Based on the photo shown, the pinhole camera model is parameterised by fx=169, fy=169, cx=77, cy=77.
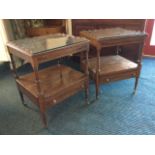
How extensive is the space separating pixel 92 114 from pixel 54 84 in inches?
18.7

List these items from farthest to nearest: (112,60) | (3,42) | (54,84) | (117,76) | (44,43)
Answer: (3,42), (112,60), (117,76), (54,84), (44,43)

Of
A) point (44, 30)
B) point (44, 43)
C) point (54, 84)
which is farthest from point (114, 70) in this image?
point (44, 30)

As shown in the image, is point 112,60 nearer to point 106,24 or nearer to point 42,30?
point 106,24

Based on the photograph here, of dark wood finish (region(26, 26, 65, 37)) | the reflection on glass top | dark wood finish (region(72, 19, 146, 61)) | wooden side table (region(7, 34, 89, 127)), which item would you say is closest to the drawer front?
wooden side table (region(7, 34, 89, 127))

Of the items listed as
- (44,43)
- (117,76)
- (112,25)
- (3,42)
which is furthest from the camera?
(112,25)

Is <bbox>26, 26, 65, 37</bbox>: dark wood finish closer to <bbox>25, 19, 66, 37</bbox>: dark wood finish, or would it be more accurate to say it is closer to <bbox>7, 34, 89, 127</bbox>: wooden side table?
<bbox>25, 19, 66, 37</bbox>: dark wood finish

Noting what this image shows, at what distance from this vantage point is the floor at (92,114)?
1.47 meters

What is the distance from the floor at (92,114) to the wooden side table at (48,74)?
19 centimetres

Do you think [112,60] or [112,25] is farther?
[112,25]

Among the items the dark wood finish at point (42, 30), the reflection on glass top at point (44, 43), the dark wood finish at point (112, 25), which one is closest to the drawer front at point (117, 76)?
the reflection on glass top at point (44, 43)

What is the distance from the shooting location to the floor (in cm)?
147

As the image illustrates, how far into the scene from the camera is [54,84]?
1507mm
